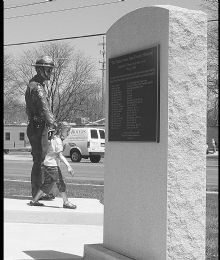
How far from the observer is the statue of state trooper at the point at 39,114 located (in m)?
9.49

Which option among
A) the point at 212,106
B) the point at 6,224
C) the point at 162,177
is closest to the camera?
the point at 162,177

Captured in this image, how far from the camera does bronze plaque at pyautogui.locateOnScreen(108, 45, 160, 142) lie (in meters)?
5.46

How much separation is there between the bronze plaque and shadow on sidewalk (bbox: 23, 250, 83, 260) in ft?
5.10

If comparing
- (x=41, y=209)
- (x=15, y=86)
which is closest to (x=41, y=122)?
(x=41, y=209)

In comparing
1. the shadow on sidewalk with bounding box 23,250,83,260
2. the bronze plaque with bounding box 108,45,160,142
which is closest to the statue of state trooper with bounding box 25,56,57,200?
the shadow on sidewalk with bounding box 23,250,83,260

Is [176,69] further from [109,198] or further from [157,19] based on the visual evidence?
[109,198]

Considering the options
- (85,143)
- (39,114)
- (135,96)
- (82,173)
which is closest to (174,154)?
(135,96)

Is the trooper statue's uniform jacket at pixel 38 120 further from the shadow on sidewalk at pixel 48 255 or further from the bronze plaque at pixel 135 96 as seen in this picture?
the bronze plaque at pixel 135 96

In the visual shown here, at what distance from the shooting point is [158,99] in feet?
17.7

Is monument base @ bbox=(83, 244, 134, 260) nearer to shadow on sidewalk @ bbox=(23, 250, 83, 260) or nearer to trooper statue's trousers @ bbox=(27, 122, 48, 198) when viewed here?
shadow on sidewalk @ bbox=(23, 250, 83, 260)

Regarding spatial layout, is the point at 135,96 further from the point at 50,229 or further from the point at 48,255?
the point at 50,229

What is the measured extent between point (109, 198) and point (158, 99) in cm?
144

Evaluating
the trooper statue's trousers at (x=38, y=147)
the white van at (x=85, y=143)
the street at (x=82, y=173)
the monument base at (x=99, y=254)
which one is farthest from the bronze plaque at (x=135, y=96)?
the white van at (x=85, y=143)

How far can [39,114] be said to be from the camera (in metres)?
9.58
